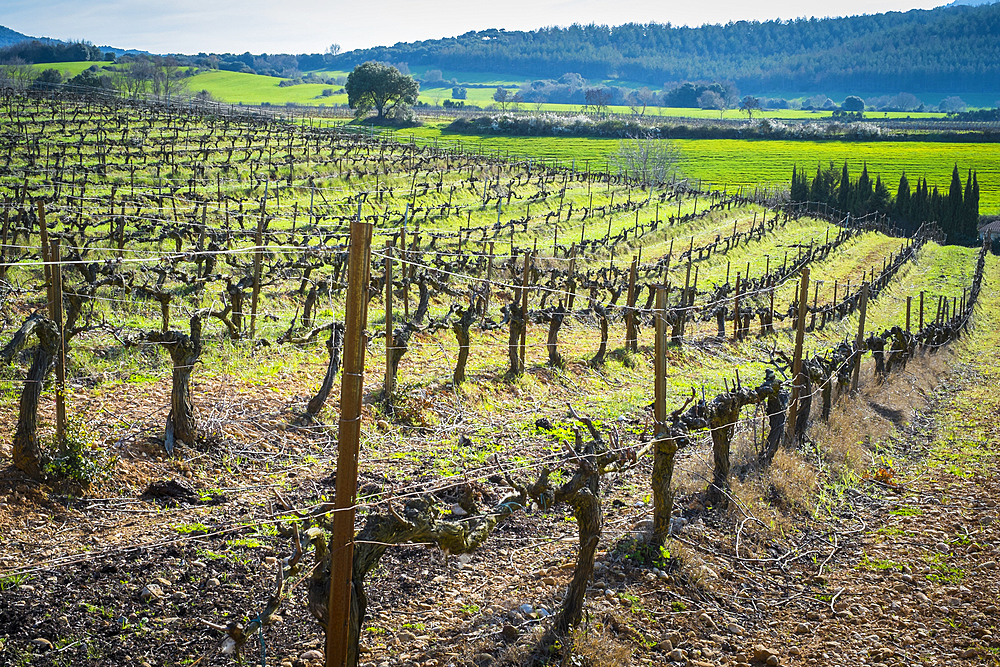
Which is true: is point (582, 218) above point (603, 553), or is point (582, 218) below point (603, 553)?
above

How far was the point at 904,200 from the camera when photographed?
52250 millimetres

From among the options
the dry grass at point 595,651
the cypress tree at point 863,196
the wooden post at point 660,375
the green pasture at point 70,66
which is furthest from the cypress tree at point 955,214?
the green pasture at point 70,66

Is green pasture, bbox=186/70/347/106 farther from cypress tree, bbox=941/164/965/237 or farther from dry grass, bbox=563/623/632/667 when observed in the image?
dry grass, bbox=563/623/632/667


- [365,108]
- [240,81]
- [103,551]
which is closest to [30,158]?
[103,551]

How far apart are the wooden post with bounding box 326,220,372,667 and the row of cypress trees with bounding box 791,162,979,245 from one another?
2102 inches

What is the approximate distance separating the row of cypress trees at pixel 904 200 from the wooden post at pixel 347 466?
5339cm

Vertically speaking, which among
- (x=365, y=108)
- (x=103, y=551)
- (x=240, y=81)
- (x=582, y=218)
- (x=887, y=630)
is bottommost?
(x=887, y=630)

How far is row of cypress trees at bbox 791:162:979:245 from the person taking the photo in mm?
47969

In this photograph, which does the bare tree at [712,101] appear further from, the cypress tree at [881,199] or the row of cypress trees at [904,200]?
the cypress tree at [881,199]

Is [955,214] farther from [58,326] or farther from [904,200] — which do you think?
[58,326]

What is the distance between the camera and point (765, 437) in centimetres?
992

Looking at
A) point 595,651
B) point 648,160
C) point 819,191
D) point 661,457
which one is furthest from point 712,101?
point 595,651

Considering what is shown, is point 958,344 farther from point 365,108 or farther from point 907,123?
point 907,123

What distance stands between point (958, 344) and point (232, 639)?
21.4 meters
